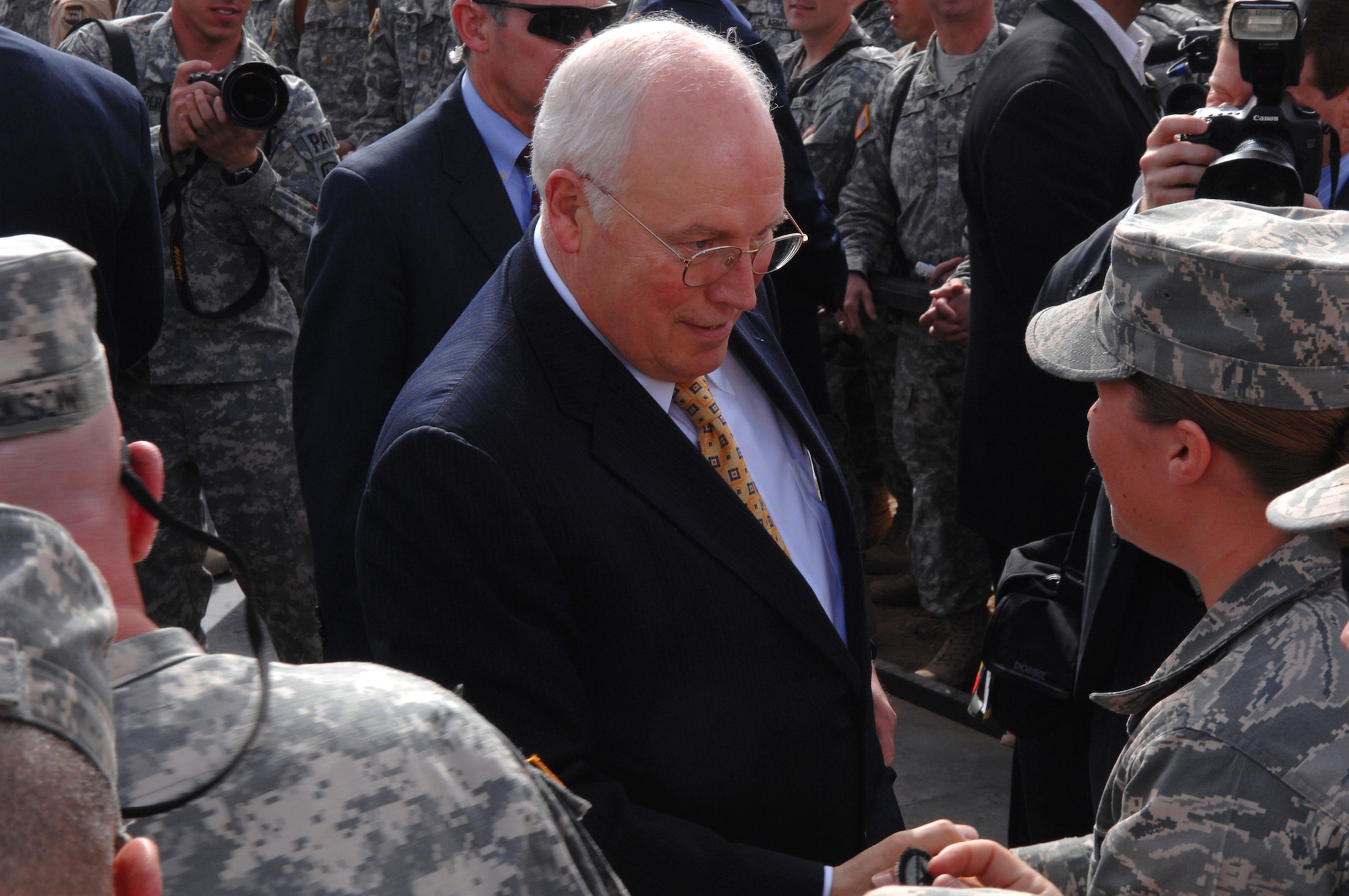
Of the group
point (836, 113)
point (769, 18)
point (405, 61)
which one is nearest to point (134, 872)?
point (836, 113)

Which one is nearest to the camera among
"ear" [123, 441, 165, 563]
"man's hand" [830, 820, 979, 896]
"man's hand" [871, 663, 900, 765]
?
"ear" [123, 441, 165, 563]

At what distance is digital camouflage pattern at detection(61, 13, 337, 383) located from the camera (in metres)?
3.54

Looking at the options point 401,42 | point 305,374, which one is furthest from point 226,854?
point 401,42

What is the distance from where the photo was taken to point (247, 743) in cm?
107

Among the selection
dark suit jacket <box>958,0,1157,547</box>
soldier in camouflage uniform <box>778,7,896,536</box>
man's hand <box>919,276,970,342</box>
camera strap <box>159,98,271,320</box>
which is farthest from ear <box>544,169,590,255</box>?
soldier in camouflage uniform <box>778,7,896,536</box>

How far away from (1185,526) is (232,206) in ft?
9.37

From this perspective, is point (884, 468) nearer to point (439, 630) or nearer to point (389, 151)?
point (389, 151)

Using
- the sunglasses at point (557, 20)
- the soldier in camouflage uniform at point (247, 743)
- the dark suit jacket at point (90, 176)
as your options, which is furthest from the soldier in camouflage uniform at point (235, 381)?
the soldier in camouflage uniform at point (247, 743)

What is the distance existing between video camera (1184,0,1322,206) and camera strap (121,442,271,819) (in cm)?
186

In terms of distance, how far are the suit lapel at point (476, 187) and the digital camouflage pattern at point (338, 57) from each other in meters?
5.17

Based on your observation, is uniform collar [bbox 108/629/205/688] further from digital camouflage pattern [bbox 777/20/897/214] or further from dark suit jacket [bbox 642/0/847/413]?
digital camouflage pattern [bbox 777/20/897/214]

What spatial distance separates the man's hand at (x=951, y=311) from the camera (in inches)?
159

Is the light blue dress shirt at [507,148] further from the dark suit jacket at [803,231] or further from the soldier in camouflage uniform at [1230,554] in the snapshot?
the soldier in camouflage uniform at [1230,554]

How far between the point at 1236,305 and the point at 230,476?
113 inches
